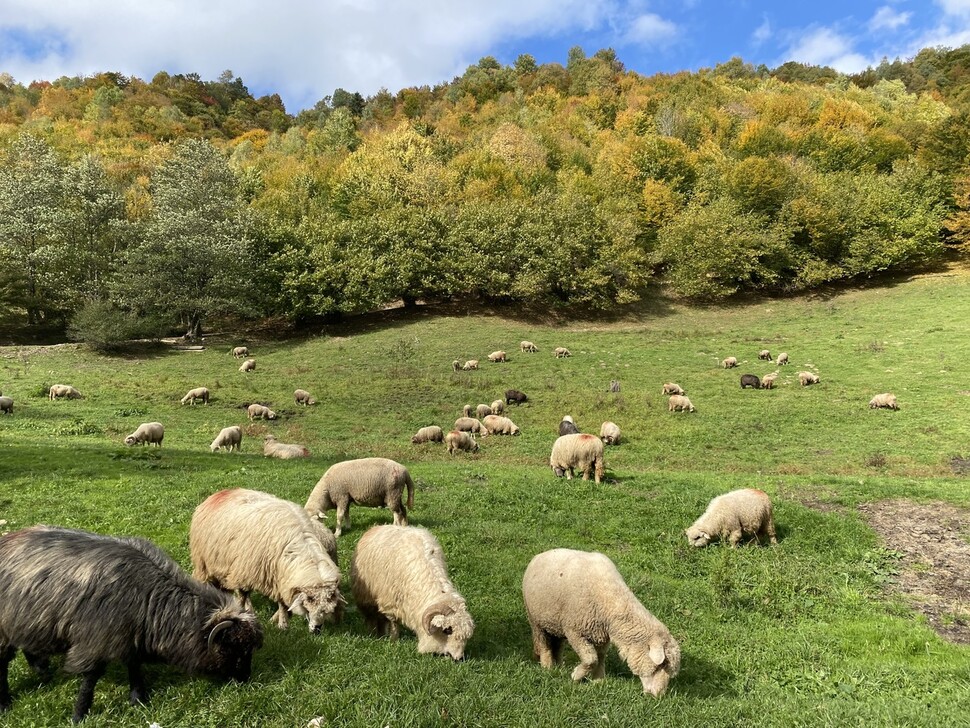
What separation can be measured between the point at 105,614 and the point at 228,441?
638 inches

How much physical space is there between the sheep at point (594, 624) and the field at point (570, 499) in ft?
0.96

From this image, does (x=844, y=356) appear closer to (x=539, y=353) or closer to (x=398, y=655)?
(x=539, y=353)

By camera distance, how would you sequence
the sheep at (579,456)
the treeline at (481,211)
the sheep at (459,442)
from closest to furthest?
the sheep at (579,456) < the sheep at (459,442) < the treeline at (481,211)

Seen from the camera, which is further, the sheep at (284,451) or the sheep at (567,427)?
the sheep at (567,427)

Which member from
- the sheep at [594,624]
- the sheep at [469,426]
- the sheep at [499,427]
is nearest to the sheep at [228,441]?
the sheep at [469,426]

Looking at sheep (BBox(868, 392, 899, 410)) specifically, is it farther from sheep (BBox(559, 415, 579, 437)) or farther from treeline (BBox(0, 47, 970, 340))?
treeline (BBox(0, 47, 970, 340))

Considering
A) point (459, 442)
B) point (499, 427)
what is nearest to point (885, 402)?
point (499, 427)

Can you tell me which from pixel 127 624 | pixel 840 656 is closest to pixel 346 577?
pixel 127 624

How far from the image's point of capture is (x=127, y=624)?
548 centimetres

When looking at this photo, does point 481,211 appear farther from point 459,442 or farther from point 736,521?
point 736,521

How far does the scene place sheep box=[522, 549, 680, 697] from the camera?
22.7 ft

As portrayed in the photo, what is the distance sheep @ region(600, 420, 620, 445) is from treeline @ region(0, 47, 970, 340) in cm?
2740

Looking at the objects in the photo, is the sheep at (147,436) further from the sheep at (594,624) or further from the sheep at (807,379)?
the sheep at (807,379)

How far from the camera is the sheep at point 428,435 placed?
74.3ft
